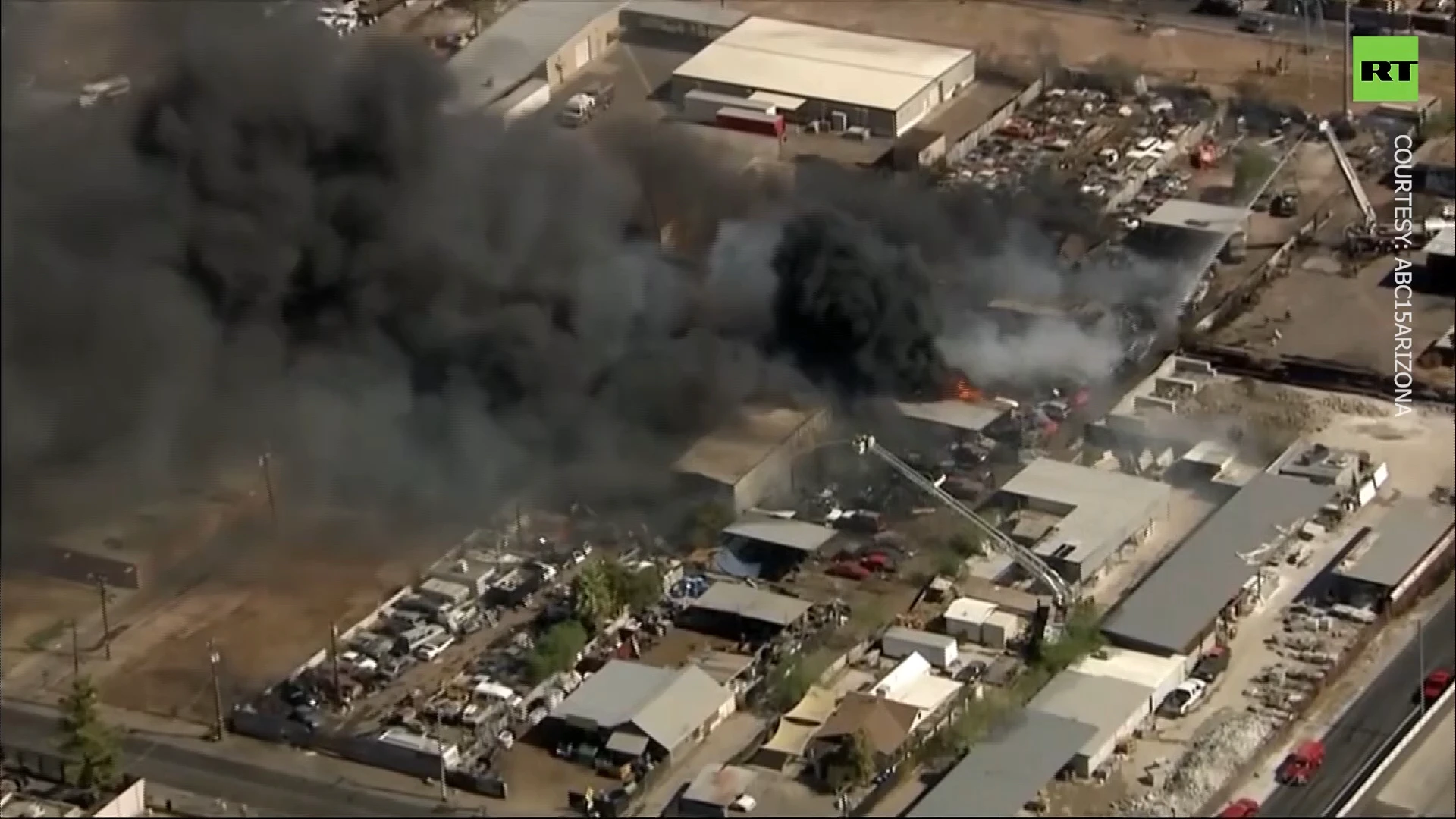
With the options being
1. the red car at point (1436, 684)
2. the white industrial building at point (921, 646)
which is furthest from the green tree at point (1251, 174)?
the white industrial building at point (921, 646)

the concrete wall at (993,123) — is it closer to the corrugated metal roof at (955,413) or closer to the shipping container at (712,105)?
the shipping container at (712,105)

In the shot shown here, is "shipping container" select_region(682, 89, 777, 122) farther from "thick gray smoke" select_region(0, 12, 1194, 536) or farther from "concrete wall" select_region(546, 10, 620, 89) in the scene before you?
"thick gray smoke" select_region(0, 12, 1194, 536)

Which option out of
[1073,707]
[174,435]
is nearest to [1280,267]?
[1073,707]

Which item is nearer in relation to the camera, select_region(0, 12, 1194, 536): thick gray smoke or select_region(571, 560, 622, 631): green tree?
select_region(571, 560, 622, 631): green tree

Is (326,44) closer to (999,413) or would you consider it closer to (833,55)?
(999,413)

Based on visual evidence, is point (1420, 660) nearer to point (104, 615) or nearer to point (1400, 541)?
point (1400, 541)

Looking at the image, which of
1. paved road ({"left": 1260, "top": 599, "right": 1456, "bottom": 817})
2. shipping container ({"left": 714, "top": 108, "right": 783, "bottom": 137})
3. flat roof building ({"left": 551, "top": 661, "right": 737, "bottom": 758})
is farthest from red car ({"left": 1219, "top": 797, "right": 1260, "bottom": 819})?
shipping container ({"left": 714, "top": 108, "right": 783, "bottom": 137})
